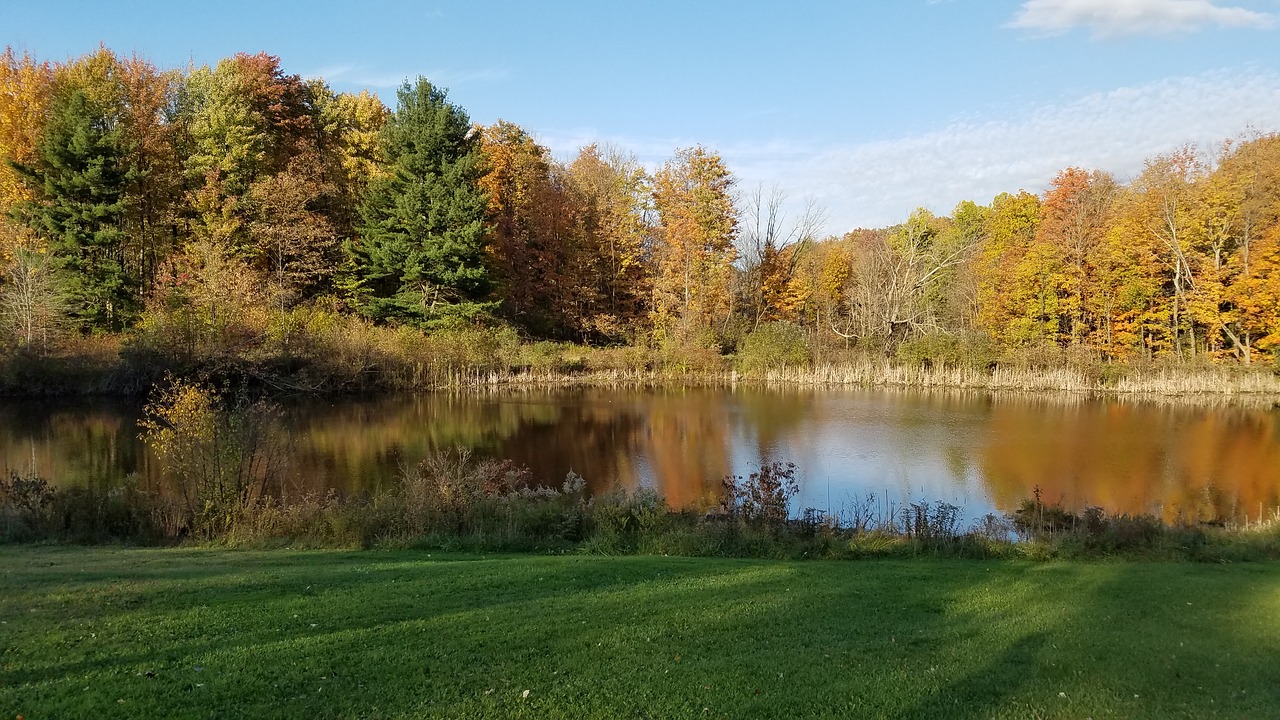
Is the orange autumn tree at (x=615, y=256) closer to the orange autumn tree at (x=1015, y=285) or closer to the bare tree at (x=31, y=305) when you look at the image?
the orange autumn tree at (x=1015, y=285)

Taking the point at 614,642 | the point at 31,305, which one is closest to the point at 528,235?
the point at 31,305

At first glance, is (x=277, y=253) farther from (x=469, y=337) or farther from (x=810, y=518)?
(x=810, y=518)

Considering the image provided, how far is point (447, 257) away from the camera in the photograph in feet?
119

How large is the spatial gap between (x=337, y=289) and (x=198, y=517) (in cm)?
2974

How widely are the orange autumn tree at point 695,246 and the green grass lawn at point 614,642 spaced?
35.1 m

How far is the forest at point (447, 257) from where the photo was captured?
2998 centimetres

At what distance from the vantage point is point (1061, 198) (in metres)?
39.9

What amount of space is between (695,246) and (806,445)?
936 inches

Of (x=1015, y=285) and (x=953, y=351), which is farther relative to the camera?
(x=1015, y=285)

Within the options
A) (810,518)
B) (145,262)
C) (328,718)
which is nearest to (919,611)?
(328,718)

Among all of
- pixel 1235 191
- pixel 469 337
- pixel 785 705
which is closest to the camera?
pixel 785 705

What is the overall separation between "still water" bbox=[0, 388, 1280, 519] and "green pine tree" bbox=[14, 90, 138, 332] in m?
6.20

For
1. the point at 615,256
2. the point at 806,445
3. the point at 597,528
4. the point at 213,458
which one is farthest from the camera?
the point at 615,256

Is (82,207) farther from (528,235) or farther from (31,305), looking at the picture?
(528,235)
